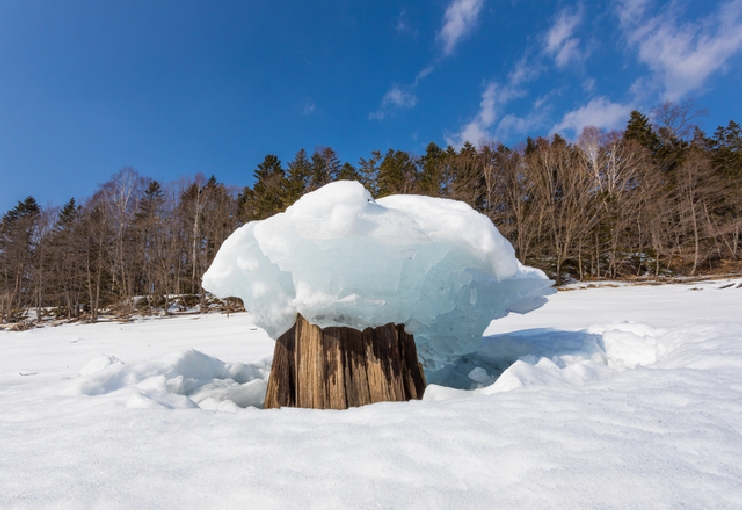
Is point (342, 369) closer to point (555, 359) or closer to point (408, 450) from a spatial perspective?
point (408, 450)

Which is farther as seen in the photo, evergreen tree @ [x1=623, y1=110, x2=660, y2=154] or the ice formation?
evergreen tree @ [x1=623, y1=110, x2=660, y2=154]

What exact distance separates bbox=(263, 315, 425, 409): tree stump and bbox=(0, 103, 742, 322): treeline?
59.1 ft

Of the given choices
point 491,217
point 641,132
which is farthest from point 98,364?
point 641,132

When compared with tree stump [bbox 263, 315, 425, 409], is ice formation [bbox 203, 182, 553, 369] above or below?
above

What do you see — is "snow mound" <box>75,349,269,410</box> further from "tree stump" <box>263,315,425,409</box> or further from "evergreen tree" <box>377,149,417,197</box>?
"evergreen tree" <box>377,149,417,197</box>

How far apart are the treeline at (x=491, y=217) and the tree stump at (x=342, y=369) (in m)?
18.0

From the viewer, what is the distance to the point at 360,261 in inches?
85.0

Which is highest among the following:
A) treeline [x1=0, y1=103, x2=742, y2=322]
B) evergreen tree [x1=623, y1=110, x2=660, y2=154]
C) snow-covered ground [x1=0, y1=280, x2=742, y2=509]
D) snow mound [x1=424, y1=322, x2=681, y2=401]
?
evergreen tree [x1=623, y1=110, x2=660, y2=154]

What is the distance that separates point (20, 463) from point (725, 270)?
1176 inches

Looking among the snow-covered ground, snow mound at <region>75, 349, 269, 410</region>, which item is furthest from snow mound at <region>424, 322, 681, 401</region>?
snow mound at <region>75, 349, 269, 410</region>

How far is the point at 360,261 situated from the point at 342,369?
85cm

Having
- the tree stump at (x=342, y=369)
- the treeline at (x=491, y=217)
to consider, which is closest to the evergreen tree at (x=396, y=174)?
the treeline at (x=491, y=217)

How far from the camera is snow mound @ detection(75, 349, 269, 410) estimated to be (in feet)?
6.84

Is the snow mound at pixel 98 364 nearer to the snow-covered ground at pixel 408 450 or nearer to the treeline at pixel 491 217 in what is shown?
the snow-covered ground at pixel 408 450
